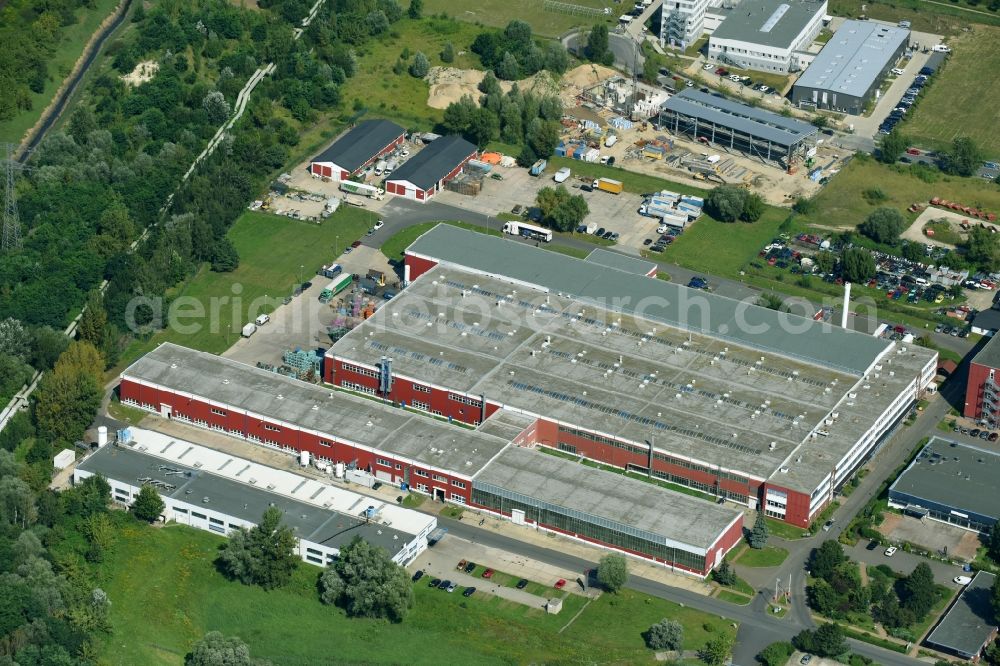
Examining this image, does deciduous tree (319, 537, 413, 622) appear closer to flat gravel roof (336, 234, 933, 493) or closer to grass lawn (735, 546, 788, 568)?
flat gravel roof (336, 234, 933, 493)

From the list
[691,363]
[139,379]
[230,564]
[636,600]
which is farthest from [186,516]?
[691,363]

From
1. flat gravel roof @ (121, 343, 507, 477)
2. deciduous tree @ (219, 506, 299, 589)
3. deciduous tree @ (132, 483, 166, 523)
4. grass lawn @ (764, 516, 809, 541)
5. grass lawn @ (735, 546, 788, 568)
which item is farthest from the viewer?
flat gravel roof @ (121, 343, 507, 477)

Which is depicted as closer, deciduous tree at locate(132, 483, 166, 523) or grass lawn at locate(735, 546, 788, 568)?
grass lawn at locate(735, 546, 788, 568)

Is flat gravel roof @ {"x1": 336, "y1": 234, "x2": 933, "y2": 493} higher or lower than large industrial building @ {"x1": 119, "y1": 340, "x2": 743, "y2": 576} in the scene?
higher

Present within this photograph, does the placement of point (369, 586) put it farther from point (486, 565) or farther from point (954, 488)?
point (954, 488)

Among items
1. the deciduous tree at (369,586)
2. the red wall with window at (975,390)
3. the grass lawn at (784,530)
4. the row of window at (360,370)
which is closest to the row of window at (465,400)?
the row of window at (360,370)

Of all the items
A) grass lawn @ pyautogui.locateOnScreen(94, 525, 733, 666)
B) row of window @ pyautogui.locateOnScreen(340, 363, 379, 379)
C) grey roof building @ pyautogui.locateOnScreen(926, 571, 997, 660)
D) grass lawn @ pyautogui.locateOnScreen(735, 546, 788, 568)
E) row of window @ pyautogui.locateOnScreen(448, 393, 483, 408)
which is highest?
grey roof building @ pyautogui.locateOnScreen(926, 571, 997, 660)

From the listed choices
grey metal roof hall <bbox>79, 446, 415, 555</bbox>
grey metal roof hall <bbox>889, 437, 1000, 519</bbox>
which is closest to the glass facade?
grey metal roof hall <bbox>79, 446, 415, 555</bbox>
